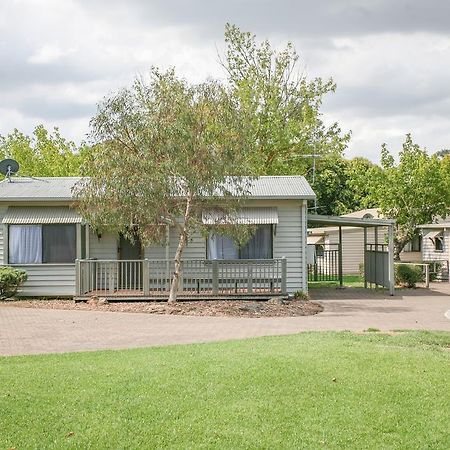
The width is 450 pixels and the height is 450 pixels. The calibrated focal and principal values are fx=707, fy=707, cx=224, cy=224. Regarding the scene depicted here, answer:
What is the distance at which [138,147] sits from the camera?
16.8 m

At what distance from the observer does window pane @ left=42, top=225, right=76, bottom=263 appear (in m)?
19.8

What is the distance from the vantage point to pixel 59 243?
19844mm

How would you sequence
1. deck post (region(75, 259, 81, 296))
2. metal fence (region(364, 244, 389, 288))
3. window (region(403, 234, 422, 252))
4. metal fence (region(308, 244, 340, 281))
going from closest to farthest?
deck post (region(75, 259, 81, 296)) < metal fence (region(364, 244, 389, 288)) < metal fence (region(308, 244, 340, 281)) < window (region(403, 234, 422, 252))

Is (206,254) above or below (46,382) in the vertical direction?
above

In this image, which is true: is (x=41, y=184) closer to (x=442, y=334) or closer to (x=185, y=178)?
(x=185, y=178)

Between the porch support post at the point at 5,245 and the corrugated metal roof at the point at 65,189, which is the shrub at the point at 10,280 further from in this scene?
the corrugated metal roof at the point at 65,189

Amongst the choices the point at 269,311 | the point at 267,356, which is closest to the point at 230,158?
the point at 269,311

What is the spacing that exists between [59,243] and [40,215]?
940 millimetres

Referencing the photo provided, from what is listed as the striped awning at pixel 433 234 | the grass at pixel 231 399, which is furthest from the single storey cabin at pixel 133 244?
the striped awning at pixel 433 234

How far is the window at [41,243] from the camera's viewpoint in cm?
1973

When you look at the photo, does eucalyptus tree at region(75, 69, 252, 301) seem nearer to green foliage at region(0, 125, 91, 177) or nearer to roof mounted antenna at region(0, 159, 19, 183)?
roof mounted antenna at region(0, 159, 19, 183)

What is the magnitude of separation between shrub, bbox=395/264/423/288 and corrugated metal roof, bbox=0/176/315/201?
18.5ft

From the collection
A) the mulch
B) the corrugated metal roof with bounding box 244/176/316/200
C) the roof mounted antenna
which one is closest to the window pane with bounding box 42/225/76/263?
the mulch

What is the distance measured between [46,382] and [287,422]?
2842mm
